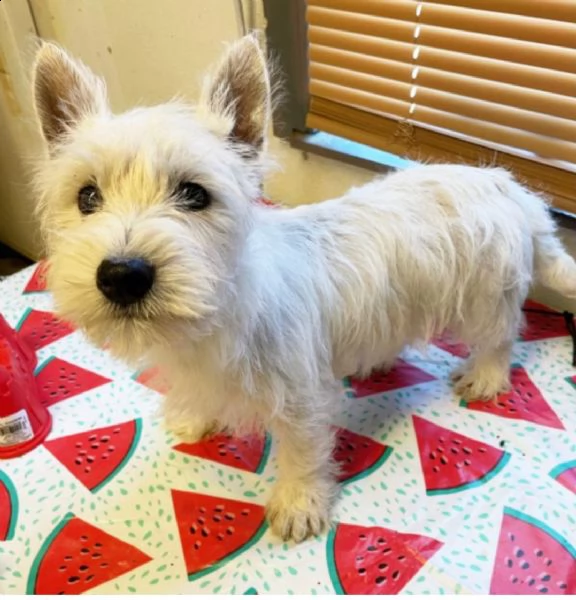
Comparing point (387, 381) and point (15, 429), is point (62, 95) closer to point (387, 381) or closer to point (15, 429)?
point (15, 429)

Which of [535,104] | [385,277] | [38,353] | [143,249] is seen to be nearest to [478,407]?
A: [385,277]

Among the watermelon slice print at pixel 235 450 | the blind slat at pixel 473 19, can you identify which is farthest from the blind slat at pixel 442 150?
the watermelon slice print at pixel 235 450

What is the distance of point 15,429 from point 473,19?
128cm

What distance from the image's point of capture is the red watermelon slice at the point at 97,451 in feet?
3.98

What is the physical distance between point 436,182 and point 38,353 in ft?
3.37

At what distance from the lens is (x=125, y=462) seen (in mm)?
1242

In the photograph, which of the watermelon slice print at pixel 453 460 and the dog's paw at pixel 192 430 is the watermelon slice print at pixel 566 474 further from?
the dog's paw at pixel 192 430

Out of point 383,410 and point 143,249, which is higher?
point 143,249

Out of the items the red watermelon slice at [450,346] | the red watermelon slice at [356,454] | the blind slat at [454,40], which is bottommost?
the red watermelon slice at [356,454]

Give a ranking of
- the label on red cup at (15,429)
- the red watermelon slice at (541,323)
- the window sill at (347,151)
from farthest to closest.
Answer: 1. the window sill at (347,151)
2. the red watermelon slice at (541,323)
3. the label on red cup at (15,429)

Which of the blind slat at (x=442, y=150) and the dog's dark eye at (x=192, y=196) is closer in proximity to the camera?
the dog's dark eye at (x=192, y=196)

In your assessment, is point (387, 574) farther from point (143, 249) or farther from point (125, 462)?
point (143, 249)

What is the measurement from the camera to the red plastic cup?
120cm

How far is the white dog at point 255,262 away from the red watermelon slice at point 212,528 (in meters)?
0.05
